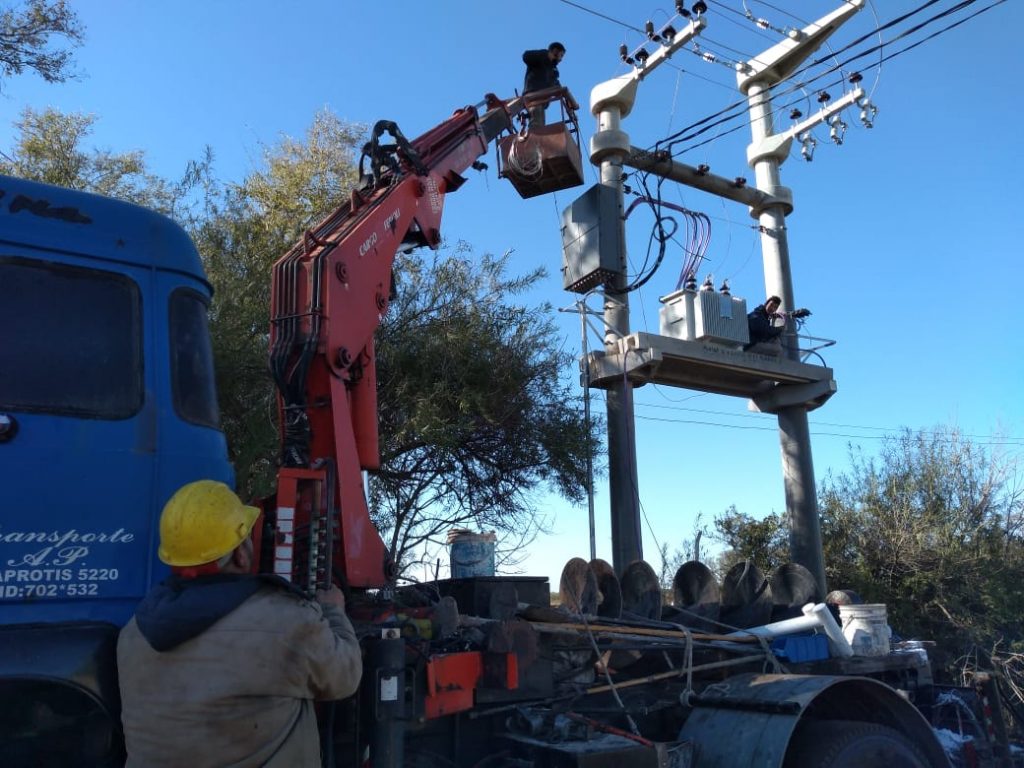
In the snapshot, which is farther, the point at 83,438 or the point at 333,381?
the point at 333,381

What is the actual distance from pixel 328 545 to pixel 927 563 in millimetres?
13453

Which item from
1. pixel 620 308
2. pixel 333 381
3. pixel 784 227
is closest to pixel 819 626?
pixel 333 381

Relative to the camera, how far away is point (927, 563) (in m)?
14.7

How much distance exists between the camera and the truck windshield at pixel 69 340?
3252 millimetres

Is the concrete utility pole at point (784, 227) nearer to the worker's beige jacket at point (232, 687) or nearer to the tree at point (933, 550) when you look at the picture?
the tree at point (933, 550)

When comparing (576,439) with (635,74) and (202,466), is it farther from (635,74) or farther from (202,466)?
(202,466)

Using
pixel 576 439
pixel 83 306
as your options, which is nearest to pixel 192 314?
pixel 83 306

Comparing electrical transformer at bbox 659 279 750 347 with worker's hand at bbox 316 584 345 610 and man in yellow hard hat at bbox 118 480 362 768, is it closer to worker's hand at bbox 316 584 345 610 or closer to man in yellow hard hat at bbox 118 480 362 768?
worker's hand at bbox 316 584 345 610

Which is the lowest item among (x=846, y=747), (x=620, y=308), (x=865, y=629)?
(x=846, y=747)

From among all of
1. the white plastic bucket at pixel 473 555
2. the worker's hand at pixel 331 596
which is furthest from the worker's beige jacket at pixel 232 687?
the white plastic bucket at pixel 473 555

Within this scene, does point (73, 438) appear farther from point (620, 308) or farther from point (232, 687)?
point (620, 308)

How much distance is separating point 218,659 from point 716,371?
1067 cm

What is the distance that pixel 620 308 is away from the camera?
11.6 meters

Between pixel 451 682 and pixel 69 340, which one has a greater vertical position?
pixel 69 340
